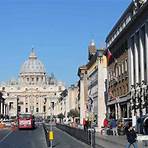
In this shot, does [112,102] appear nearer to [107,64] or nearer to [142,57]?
[107,64]

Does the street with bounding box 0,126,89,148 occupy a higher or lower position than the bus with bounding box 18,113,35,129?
lower

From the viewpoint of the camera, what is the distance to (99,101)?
3895 inches

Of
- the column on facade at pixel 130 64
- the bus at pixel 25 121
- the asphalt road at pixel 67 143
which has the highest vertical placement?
the column on facade at pixel 130 64

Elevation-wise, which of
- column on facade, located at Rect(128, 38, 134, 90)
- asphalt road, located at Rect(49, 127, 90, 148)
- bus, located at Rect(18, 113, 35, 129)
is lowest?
asphalt road, located at Rect(49, 127, 90, 148)

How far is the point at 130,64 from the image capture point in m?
68.2

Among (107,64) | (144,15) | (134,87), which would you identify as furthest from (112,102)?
(144,15)

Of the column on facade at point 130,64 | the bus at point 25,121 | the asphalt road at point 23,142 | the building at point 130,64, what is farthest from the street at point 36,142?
the bus at point 25,121

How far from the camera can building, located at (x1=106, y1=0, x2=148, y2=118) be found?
58.5 metres

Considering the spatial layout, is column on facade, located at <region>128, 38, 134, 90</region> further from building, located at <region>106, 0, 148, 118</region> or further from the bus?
the bus

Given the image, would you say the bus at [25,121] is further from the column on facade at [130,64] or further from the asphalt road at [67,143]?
the asphalt road at [67,143]

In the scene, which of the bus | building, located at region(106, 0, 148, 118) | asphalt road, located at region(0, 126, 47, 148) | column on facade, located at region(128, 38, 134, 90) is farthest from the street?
the bus

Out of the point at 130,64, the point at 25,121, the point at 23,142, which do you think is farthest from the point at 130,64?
the point at 25,121

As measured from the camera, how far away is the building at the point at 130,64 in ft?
192

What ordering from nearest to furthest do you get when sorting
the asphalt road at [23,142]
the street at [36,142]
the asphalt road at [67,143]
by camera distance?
the asphalt road at [67,143]
the street at [36,142]
the asphalt road at [23,142]
